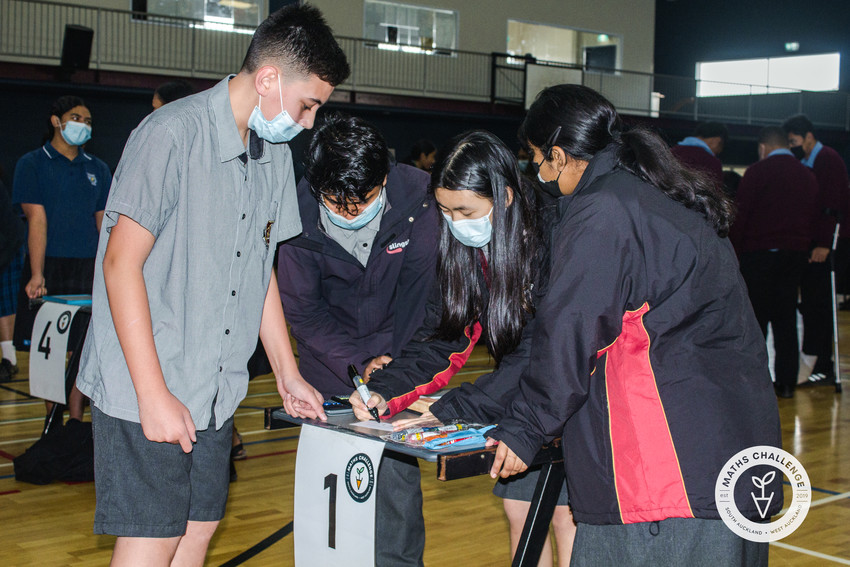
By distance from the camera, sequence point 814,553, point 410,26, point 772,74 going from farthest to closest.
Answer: point 772,74 < point 410,26 < point 814,553

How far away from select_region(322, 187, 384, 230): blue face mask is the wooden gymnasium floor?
92 cm

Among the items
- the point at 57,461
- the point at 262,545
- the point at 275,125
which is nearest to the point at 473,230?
the point at 275,125

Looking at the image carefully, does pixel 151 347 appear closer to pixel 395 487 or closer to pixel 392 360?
pixel 392 360

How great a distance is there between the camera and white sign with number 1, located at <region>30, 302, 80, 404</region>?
12.6ft

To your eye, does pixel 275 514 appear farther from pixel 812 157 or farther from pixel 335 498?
pixel 812 157

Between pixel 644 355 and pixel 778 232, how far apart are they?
4470 mm

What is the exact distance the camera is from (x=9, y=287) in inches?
230

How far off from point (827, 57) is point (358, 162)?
68.1 feet

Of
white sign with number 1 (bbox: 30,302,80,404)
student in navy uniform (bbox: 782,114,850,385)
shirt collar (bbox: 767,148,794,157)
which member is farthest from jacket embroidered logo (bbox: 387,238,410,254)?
student in navy uniform (bbox: 782,114,850,385)

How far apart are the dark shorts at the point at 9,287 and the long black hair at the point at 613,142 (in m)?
4.61

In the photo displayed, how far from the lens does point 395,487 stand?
8.15ft

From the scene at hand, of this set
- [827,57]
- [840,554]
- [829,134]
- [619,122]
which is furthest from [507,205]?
[827,57]

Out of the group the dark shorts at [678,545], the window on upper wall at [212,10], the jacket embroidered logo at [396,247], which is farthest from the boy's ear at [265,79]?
the window on upper wall at [212,10]

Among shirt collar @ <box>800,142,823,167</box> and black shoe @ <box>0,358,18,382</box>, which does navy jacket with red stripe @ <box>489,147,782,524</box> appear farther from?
black shoe @ <box>0,358,18,382</box>
